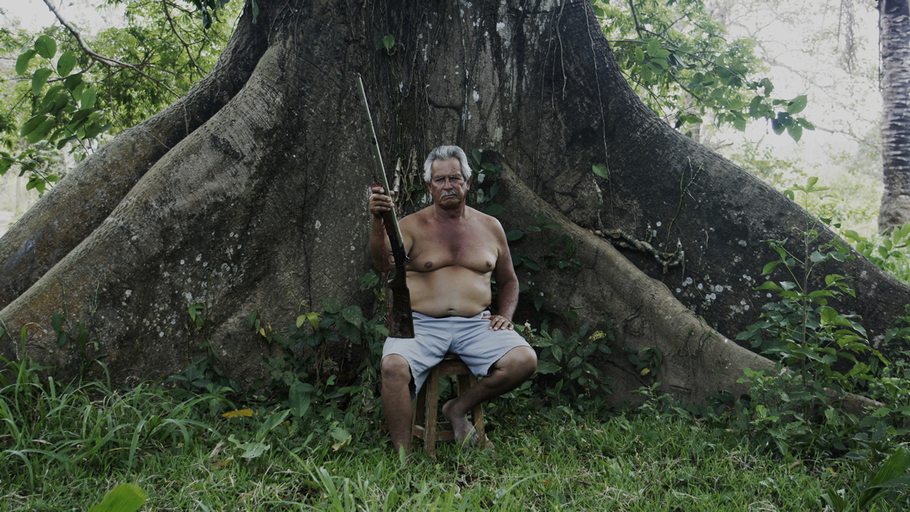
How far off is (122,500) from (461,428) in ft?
6.88

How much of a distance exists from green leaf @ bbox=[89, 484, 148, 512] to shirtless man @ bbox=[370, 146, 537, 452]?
5.84 feet

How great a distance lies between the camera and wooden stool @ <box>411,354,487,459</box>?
9.08 feet

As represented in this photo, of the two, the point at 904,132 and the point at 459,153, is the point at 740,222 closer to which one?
the point at 459,153

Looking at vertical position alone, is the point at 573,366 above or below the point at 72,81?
below

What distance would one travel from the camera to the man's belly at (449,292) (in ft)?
10.0

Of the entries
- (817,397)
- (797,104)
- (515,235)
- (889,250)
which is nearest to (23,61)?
(515,235)

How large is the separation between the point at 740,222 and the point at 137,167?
4045 millimetres

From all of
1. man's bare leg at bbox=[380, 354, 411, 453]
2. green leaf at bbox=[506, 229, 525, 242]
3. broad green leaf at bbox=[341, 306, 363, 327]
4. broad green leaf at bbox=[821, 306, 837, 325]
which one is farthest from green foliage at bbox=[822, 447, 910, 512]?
broad green leaf at bbox=[341, 306, 363, 327]

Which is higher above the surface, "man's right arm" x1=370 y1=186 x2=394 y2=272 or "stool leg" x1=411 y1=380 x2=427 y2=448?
"man's right arm" x1=370 y1=186 x2=394 y2=272

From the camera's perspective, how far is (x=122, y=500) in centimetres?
93

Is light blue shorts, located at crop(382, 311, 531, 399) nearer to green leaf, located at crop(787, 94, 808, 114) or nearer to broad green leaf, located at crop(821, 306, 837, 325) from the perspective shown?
broad green leaf, located at crop(821, 306, 837, 325)

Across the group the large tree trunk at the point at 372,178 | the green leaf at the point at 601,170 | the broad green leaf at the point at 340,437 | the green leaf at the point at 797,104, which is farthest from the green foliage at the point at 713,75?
the broad green leaf at the point at 340,437

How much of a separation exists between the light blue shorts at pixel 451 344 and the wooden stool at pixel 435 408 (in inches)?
1.5

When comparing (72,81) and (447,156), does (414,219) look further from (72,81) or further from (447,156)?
(72,81)
